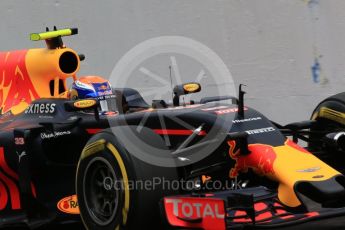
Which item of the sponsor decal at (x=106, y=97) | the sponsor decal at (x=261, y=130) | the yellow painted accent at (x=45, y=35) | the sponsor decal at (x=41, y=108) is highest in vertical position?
the yellow painted accent at (x=45, y=35)

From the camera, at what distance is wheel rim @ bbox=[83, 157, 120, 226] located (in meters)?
5.23

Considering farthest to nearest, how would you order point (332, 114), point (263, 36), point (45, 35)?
1. point (263, 36)
2. point (45, 35)
3. point (332, 114)

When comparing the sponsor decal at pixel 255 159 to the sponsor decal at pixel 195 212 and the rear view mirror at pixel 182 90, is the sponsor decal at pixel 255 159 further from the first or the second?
the rear view mirror at pixel 182 90

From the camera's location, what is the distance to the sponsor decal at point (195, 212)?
461 centimetres

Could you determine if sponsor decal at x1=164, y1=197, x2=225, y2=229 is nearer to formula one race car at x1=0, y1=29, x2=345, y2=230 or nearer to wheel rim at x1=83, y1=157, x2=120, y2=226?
formula one race car at x1=0, y1=29, x2=345, y2=230

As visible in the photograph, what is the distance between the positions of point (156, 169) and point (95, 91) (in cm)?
189

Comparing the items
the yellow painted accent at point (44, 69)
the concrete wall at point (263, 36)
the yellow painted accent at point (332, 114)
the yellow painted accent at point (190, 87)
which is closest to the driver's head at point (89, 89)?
the yellow painted accent at point (44, 69)

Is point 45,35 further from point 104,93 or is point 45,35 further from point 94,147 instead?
point 94,147

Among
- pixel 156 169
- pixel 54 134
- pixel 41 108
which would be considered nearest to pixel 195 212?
pixel 156 169

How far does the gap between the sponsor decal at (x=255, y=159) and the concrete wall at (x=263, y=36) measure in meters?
3.13

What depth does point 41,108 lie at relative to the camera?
6.66 m

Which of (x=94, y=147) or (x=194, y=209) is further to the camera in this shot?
(x=94, y=147)

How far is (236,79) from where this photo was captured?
8547 millimetres

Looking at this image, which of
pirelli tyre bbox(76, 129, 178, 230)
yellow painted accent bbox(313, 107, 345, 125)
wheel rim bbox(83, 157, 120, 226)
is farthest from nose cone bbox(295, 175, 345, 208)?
yellow painted accent bbox(313, 107, 345, 125)
